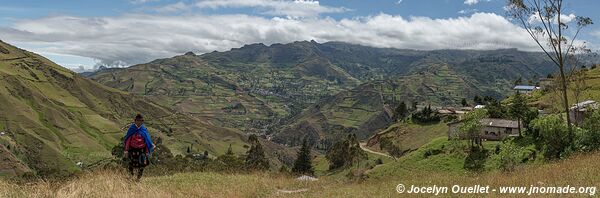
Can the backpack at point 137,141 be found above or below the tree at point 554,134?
above

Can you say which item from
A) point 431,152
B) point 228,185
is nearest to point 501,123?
point 431,152

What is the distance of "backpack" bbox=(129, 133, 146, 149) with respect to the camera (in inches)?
669

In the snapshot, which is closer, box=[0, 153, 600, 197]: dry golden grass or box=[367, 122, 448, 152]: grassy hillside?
box=[0, 153, 600, 197]: dry golden grass

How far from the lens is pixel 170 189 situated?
17.1m

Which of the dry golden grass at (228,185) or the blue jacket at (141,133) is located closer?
the dry golden grass at (228,185)

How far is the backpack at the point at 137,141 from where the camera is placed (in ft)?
55.8

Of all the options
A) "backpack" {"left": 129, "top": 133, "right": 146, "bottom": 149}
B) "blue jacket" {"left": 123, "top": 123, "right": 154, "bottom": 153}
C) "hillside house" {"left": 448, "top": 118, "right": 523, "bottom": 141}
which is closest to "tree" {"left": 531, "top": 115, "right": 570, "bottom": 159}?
"hillside house" {"left": 448, "top": 118, "right": 523, "bottom": 141}

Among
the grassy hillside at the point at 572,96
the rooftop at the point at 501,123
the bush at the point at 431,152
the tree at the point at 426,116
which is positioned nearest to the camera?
the bush at the point at 431,152

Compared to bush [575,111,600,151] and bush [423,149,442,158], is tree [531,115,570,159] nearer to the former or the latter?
bush [575,111,600,151]

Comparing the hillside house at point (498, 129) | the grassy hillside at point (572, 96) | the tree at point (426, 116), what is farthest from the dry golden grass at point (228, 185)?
the tree at point (426, 116)

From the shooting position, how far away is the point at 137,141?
1705 centimetres

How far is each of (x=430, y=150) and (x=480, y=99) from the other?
103 m

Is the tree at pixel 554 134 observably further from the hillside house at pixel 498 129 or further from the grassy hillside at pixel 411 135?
the grassy hillside at pixel 411 135

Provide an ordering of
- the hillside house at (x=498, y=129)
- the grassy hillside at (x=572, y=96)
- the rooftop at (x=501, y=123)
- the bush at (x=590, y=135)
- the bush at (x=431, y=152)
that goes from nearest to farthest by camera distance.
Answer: the bush at (x=590, y=135)
the bush at (x=431, y=152)
the hillside house at (x=498, y=129)
the rooftop at (x=501, y=123)
the grassy hillside at (x=572, y=96)
